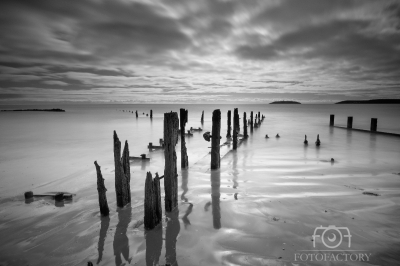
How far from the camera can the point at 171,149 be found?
5.34 metres

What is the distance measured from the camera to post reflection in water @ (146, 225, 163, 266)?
3.82 metres

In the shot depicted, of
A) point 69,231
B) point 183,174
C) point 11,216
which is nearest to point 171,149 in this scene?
point 69,231

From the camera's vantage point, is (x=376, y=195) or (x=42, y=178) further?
(x=42, y=178)

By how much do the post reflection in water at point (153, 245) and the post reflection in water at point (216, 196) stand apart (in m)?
1.22

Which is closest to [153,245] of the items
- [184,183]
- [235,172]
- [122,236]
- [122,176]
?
[122,236]

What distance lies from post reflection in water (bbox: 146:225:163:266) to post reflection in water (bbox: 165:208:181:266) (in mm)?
143

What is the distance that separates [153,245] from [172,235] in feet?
1.43

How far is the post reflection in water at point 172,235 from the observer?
3.85m

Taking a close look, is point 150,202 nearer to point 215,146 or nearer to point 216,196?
point 216,196

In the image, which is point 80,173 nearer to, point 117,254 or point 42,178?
point 42,178

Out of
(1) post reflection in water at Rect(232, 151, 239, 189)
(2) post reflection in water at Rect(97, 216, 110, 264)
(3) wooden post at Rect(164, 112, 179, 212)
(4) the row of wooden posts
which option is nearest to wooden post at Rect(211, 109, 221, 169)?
(1) post reflection in water at Rect(232, 151, 239, 189)

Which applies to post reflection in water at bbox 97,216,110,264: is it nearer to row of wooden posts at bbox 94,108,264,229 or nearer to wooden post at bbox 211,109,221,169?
row of wooden posts at bbox 94,108,264,229

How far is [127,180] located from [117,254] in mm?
2140

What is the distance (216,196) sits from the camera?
251 inches
